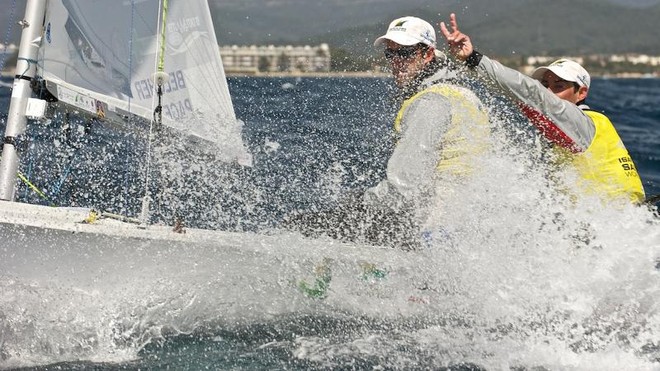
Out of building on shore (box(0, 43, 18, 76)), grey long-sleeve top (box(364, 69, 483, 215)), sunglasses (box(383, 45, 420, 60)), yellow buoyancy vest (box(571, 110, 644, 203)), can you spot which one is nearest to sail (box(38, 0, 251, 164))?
building on shore (box(0, 43, 18, 76))

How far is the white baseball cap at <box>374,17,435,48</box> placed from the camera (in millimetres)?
5035

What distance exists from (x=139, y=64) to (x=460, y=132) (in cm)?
267

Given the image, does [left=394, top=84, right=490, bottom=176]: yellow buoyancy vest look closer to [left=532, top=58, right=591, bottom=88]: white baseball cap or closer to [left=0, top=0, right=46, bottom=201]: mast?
[left=532, top=58, right=591, bottom=88]: white baseball cap

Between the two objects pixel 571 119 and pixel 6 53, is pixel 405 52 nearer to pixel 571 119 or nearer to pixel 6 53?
pixel 571 119

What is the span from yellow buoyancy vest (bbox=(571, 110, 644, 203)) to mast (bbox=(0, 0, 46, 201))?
299cm

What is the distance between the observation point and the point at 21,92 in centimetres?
565

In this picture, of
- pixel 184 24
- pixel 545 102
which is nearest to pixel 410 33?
pixel 545 102

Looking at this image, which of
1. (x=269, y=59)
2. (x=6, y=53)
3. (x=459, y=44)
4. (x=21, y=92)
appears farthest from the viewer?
(x=269, y=59)

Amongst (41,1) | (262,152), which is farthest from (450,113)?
(262,152)

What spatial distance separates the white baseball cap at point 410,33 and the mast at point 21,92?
208 centimetres

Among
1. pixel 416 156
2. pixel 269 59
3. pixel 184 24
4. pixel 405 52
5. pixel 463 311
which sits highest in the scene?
pixel 269 59

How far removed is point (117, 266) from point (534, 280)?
6.65 ft

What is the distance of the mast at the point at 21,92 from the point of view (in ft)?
17.7

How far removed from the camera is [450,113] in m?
4.91
